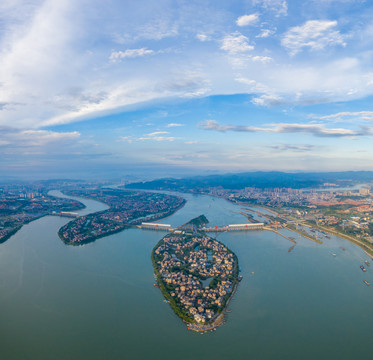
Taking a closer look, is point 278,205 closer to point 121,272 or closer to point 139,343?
point 121,272

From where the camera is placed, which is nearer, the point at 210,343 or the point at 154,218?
the point at 210,343

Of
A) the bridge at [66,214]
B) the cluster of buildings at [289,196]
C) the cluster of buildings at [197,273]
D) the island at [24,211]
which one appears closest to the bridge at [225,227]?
the cluster of buildings at [197,273]

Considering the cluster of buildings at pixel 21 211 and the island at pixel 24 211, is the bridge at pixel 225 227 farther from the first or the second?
the cluster of buildings at pixel 21 211

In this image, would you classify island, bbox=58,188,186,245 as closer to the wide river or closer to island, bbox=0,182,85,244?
the wide river

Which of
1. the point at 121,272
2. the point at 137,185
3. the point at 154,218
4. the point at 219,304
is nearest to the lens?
the point at 219,304

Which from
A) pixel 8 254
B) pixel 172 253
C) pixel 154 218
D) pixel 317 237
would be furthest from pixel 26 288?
pixel 317 237

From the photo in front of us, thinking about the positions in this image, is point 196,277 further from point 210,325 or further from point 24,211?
point 24,211

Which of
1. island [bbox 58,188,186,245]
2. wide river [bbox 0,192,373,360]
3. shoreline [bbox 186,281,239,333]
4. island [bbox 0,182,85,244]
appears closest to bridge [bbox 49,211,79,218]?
island [bbox 0,182,85,244]
